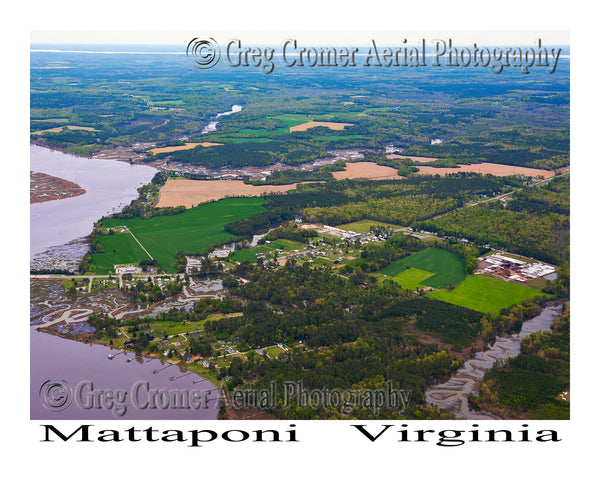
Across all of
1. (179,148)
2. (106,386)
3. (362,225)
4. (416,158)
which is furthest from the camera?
(179,148)

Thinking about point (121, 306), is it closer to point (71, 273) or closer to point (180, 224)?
point (71, 273)

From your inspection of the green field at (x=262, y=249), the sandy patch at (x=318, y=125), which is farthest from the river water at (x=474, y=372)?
the sandy patch at (x=318, y=125)

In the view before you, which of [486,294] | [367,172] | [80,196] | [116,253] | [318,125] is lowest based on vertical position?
[486,294]

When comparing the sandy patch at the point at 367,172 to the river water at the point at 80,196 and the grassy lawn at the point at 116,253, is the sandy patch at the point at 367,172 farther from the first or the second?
the grassy lawn at the point at 116,253

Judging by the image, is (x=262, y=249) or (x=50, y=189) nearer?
(x=262, y=249)

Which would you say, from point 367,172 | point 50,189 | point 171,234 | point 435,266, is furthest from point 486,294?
point 50,189

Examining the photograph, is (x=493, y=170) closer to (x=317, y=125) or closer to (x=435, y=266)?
(x=435, y=266)

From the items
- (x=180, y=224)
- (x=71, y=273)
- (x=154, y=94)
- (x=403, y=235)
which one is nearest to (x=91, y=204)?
(x=180, y=224)
